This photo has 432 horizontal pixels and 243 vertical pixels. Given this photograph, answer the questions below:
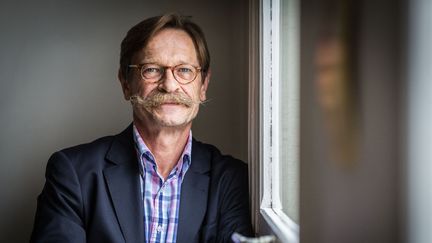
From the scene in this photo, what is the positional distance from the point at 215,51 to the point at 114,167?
59 cm

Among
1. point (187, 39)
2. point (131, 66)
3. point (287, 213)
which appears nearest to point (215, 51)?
point (187, 39)

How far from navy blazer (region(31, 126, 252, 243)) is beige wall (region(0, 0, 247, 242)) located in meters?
0.28

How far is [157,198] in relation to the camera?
121cm

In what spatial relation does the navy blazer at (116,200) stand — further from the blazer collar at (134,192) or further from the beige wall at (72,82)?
the beige wall at (72,82)

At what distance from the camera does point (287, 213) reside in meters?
1.04

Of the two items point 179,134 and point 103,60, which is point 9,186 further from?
point 179,134

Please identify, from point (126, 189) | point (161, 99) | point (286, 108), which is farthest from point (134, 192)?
point (286, 108)

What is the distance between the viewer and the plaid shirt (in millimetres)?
1188

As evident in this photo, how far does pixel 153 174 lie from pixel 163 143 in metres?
0.10

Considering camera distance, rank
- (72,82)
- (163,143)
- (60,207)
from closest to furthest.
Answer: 1. (60,207)
2. (163,143)
3. (72,82)

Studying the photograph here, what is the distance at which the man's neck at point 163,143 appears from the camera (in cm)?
124

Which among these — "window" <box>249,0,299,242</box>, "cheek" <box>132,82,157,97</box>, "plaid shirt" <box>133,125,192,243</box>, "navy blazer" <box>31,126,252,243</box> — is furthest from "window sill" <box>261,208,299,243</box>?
"cheek" <box>132,82,157,97</box>

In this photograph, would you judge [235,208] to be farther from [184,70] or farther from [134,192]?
[184,70]

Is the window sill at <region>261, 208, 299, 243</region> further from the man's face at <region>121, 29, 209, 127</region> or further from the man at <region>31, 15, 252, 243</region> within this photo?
the man's face at <region>121, 29, 209, 127</region>
